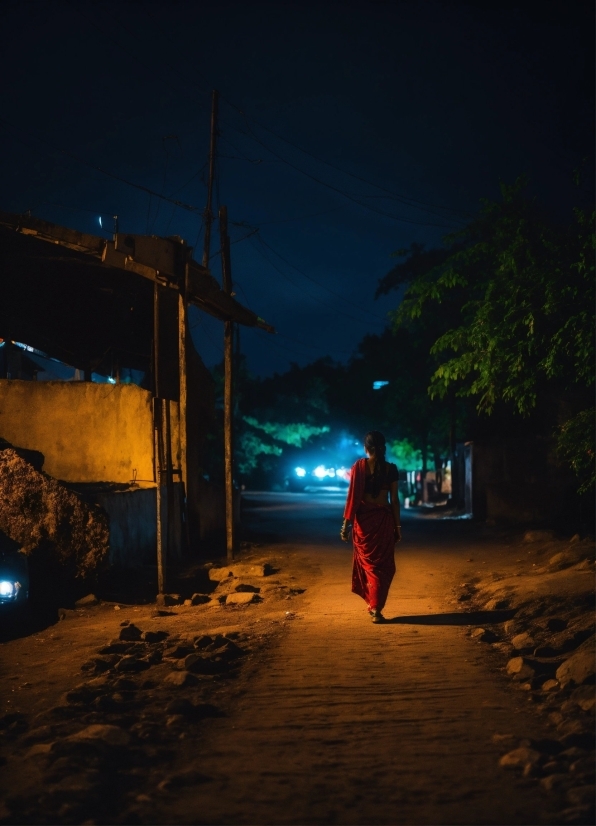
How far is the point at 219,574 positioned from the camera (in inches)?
514

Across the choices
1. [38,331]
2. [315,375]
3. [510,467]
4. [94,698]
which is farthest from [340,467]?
[94,698]

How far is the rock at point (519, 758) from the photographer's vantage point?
14.1ft

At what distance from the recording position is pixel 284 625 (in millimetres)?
8469

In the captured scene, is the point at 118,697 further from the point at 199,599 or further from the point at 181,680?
the point at 199,599

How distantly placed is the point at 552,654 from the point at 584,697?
5.25 ft

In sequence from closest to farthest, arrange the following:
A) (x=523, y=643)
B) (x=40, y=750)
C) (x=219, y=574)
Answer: (x=40, y=750) → (x=523, y=643) → (x=219, y=574)

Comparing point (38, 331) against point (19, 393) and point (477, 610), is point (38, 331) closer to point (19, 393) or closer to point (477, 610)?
point (19, 393)

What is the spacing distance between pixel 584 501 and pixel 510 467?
11.9 ft

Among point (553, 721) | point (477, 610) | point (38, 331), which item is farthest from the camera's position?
point (38, 331)

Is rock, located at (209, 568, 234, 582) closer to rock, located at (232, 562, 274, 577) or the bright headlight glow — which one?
rock, located at (232, 562, 274, 577)

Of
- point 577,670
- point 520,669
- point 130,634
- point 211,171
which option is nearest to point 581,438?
point 520,669

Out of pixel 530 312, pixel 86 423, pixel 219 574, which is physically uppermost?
pixel 530 312

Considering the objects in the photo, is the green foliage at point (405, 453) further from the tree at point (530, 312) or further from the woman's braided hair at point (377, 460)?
the woman's braided hair at point (377, 460)

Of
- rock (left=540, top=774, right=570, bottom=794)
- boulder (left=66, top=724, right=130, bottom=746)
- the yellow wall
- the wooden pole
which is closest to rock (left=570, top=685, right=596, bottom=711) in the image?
rock (left=540, top=774, right=570, bottom=794)
